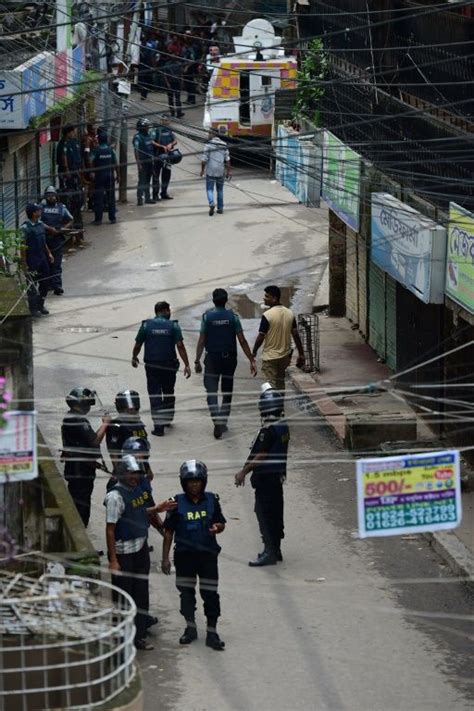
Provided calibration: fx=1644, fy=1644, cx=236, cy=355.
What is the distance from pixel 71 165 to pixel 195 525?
1682 cm

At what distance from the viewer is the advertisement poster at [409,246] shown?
14750 millimetres

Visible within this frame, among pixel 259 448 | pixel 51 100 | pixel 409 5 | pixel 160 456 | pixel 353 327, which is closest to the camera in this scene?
pixel 259 448

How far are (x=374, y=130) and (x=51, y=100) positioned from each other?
30.3 feet

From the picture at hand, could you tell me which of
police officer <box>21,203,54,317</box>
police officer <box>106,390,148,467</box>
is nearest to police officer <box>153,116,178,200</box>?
police officer <box>21,203,54,317</box>

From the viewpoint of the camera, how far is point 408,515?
838cm

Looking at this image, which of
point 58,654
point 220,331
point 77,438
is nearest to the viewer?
point 58,654

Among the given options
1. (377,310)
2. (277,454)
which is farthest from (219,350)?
(277,454)

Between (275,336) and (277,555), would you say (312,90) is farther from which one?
(277,555)

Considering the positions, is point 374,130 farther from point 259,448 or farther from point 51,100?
point 51,100

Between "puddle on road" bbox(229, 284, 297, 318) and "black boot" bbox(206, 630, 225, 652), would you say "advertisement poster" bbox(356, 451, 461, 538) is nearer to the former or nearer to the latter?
"black boot" bbox(206, 630, 225, 652)

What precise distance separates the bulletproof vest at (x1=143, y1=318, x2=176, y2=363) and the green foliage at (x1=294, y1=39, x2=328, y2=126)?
5.33m

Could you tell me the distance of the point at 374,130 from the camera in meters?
18.5

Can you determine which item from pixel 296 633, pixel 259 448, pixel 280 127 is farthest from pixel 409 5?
pixel 296 633

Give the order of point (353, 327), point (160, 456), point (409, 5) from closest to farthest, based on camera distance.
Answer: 1. point (160, 456)
2. point (409, 5)
3. point (353, 327)
